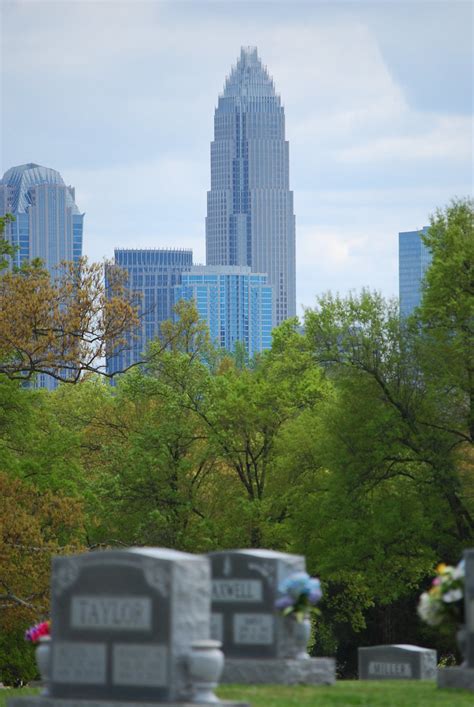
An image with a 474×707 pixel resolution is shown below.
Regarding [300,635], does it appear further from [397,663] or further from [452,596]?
[397,663]

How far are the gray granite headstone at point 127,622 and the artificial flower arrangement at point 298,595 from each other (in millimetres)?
2994

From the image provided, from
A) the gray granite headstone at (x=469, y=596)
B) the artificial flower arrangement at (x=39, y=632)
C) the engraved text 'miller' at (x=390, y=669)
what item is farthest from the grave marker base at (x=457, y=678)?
the engraved text 'miller' at (x=390, y=669)

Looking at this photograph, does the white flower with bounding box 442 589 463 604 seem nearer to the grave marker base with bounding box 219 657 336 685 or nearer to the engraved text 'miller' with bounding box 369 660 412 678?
the grave marker base with bounding box 219 657 336 685

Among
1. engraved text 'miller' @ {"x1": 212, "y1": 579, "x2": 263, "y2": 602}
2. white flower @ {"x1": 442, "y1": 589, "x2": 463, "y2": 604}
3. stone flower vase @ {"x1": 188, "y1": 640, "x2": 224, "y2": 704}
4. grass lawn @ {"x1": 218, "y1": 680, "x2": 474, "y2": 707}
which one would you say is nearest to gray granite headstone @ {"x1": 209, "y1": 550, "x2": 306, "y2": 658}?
engraved text 'miller' @ {"x1": 212, "y1": 579, "x2": 263, "y2": 602}

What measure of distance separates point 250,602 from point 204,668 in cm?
411

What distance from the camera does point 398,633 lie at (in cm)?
4781

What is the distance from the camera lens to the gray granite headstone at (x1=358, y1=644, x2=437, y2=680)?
76.6 ft

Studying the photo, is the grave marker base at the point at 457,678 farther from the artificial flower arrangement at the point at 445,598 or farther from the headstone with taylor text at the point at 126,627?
the headstone with taylor text at the point at 126,627

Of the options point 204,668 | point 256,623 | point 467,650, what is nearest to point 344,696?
point 467,650

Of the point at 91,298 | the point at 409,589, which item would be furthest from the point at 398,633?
the point at 91,298

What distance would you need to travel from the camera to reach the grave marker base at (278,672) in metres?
18.1

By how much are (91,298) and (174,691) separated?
1876 centimetres

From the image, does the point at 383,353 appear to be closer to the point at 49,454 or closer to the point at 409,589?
the point at 409,589

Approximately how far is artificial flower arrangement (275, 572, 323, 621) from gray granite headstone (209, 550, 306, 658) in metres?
0.27
